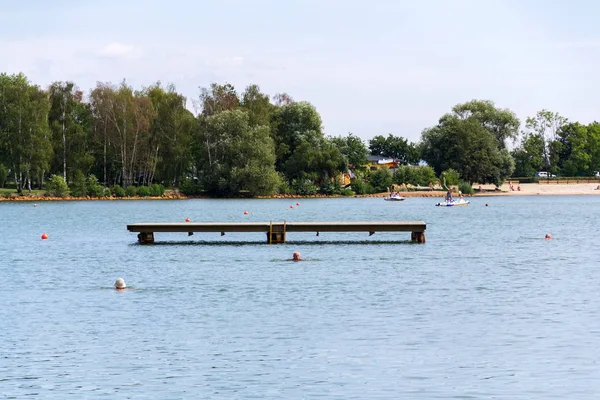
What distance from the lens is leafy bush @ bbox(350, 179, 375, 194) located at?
181250mm

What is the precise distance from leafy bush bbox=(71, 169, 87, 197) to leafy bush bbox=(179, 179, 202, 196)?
15845mm

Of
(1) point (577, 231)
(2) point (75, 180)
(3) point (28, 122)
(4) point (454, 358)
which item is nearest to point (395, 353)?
(4) point (454, 358)

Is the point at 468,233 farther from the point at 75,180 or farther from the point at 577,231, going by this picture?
the point at 75,180

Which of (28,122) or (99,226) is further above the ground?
(28,122)

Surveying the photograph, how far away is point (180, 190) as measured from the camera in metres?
163

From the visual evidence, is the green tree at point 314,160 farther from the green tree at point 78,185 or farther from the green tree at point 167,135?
the green tree at point 78,185

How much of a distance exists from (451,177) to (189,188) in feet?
164

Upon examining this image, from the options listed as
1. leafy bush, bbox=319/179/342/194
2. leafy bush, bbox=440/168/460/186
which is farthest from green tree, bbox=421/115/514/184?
leafy bush, bbox=319/179/342/194

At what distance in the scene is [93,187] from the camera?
154375 mm

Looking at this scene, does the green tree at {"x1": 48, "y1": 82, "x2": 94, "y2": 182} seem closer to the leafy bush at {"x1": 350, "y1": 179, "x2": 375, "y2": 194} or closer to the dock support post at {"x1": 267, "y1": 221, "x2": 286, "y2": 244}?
the leafy bush at {"x1": 350, "y1": 179, "x2": 375, "y2": 194}

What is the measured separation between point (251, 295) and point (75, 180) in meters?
119

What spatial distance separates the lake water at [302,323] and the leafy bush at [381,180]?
394 ft

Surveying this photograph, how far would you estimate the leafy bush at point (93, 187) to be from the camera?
155 m

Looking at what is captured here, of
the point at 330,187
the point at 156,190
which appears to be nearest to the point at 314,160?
the point at 330,187
